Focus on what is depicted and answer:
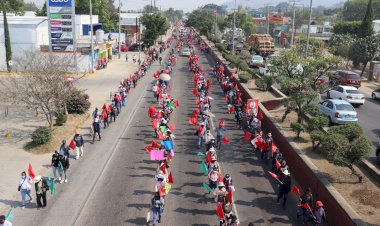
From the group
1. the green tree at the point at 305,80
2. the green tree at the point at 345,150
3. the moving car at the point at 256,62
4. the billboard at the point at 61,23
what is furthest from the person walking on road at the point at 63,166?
the moving car at the point at 256,62

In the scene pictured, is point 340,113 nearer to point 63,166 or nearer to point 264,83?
point 264,83

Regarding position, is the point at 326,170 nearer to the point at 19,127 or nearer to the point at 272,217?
the point at 272,217

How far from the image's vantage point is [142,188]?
15.4 meters

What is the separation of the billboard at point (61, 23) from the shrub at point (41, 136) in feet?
75.9

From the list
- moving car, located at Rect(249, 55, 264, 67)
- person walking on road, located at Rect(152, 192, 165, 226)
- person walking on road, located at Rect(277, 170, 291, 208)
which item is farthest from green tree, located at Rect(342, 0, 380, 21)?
person walking on road, located at Rect(152, 192, 165, 226)

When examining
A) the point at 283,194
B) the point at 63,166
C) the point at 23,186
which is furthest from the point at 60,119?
the point at 283,194

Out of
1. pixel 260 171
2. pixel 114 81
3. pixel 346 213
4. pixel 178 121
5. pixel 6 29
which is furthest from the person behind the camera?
pixel 6 29

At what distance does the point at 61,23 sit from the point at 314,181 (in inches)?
1332

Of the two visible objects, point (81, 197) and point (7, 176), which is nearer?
point (81, 197)

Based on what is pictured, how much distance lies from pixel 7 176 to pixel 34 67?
9346 millimetres

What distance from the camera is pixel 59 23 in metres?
41.4

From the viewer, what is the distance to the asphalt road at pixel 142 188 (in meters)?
13.2

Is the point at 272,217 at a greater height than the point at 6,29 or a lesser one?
lesser

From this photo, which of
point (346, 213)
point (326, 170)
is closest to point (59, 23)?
point (326, 170)
